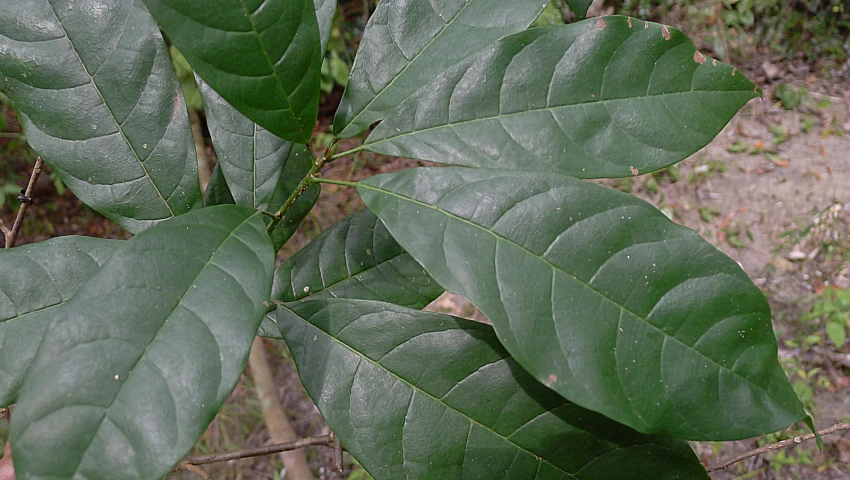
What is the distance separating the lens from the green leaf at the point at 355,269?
94cm

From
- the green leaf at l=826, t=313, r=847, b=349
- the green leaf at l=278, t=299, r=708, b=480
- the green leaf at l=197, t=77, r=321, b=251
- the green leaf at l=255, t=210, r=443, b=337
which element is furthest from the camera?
the green leaf at l=826, t=313, r=847, b=349

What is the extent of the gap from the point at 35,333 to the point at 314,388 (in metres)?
0.34

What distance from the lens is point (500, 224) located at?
0.59 meters

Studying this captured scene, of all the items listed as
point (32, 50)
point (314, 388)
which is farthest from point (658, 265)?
point (32, 50)

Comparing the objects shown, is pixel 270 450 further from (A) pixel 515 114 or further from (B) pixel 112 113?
(A) pixel 515 114

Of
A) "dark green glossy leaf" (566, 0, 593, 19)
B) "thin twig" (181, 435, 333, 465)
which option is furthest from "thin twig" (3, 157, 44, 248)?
"dark green glossy leaf" (566, 0, 593, 19)

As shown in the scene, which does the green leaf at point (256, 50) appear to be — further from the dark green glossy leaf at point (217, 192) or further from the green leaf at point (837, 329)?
the green leaf at point (837, 329)

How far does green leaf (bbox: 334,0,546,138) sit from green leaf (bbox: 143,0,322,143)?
0.08 m

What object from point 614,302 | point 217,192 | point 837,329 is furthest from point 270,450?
point 837,329

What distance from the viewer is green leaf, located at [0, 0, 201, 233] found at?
707mm

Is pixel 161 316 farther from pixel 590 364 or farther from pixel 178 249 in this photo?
pixel 590 364

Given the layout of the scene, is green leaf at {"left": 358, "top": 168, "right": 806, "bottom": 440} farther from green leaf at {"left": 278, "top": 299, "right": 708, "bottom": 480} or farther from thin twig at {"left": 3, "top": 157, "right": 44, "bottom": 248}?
thin twig at {"left": 3, "top": 157, "right": 44, "bottom": 248}

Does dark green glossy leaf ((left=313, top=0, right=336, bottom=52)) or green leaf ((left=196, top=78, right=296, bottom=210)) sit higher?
dark green glossy leaf ((left=313, top=0, right=336, bottom=52))

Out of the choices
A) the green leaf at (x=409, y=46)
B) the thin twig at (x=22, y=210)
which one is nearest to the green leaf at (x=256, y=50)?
the green leaf at (x=409, y=46)
